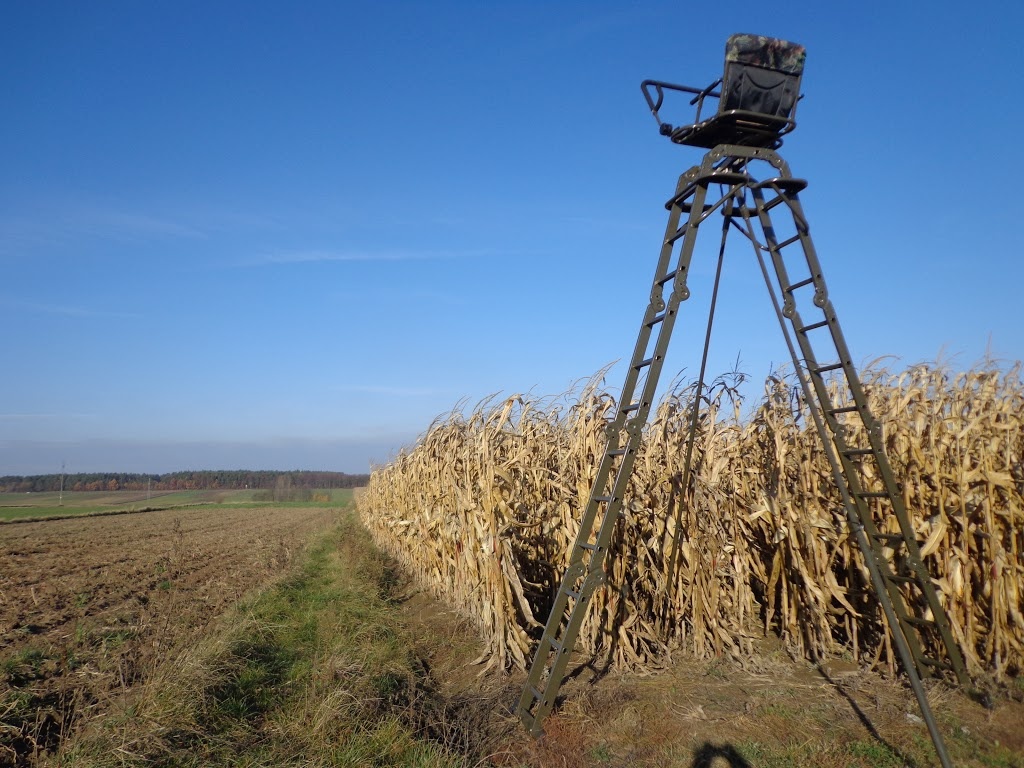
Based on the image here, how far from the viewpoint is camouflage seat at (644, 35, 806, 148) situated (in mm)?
4438

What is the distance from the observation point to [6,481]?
412 feet

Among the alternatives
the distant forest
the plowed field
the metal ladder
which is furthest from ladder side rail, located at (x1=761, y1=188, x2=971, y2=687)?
the distant forest

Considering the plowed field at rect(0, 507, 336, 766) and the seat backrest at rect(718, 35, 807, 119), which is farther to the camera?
the plowed field at rect(0, 507, 336, 766)

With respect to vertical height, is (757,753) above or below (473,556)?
below

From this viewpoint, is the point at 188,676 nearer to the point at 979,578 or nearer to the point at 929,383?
the point at 979,578

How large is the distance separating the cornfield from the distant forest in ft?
310

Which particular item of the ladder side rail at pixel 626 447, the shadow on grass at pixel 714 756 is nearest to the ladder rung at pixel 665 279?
the ladder side rail at pixel 626 447

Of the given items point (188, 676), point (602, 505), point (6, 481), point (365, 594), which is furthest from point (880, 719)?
point (6, 481)

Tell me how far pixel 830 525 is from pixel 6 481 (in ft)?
503

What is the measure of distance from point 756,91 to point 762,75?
10 centimetres

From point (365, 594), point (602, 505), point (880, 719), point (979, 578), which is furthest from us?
point (365, 594)

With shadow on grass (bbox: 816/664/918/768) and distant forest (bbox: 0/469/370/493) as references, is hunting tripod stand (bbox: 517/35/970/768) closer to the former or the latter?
shadow on grass (bbox: 816/664/918/768)

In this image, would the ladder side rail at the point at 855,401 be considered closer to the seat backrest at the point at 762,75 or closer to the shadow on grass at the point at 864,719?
the seat backrest at the point at 762,75

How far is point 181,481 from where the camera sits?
126 metres
